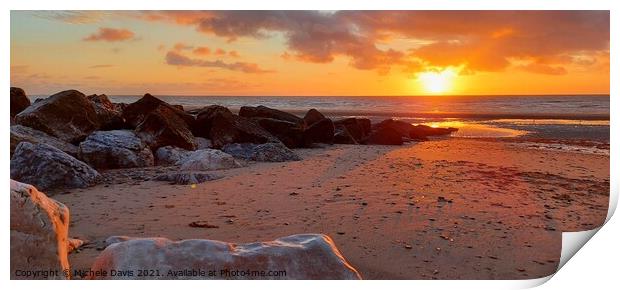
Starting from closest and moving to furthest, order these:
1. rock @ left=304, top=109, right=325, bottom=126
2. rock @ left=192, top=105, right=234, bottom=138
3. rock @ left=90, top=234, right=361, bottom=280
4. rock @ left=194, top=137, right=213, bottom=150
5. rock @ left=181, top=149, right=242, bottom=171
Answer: rock @ left=90, top=234, right=361, bottom=280, rock @ left=181, top=149, right=242, bottom=171, rock @ left=194, top=137, right=213, bottom=150, rock @ left=192, top=105, right=234, bottom=138, rock @ left=304, top=109, right=325, bottom=126

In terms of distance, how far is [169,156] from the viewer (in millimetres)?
7258

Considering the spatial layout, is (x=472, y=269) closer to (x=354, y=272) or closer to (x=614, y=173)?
(x=354, y=272)

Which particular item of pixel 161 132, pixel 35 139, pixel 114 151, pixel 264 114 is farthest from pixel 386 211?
pixel 264 114

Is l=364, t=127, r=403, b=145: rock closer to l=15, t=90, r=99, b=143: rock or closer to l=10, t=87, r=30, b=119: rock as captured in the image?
l=15, t=90, r=99, b=143: rock

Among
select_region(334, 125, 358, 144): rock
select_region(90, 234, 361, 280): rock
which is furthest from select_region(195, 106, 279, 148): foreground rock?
select_region(90, 234, 361, 280): rock

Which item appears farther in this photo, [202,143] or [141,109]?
[141,109]

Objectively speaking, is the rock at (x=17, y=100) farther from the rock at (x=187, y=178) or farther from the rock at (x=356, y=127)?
the rock at (x=356, y=127)

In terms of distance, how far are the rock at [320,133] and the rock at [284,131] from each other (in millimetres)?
136

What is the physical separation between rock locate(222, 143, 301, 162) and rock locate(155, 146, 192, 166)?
0.75 meters

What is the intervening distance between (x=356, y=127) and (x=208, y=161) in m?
5.62

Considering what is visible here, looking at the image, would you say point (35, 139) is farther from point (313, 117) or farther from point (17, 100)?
point (313, 117)

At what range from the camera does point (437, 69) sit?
5504 millimetres

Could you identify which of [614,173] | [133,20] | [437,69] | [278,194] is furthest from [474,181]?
[133,20]

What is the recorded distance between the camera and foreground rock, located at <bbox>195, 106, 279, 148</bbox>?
8320 millimetres
